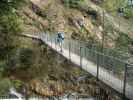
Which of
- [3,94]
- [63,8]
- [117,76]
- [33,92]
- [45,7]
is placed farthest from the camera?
[63,8]

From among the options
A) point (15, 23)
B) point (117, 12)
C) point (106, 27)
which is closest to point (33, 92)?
point (15, 23)

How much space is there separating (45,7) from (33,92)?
1606 centimetres

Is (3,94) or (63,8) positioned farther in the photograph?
(63,8)

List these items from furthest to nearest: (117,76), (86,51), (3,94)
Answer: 1. (3,94)
2. (86,51)
3. (117,76)

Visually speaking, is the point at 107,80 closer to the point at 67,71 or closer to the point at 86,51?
the point at 86,51

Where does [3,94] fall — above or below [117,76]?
below

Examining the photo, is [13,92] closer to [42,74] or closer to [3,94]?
[3,94]

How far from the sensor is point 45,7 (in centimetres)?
4203

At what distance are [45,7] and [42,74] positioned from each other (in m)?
12.9

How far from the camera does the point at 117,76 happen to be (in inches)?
427

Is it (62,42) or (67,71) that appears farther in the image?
(67,71)

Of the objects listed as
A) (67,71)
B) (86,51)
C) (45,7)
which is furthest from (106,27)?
(86,51)

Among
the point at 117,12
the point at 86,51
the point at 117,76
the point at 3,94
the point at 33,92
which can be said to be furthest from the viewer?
the point at 117,12

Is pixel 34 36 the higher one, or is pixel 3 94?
pixel 34 36
